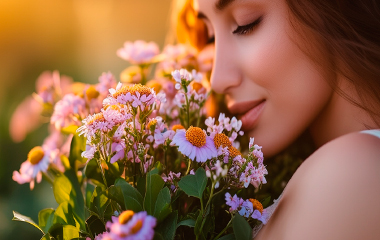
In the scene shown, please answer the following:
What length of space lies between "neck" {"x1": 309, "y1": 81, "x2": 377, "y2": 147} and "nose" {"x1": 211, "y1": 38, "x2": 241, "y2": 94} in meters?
0.23

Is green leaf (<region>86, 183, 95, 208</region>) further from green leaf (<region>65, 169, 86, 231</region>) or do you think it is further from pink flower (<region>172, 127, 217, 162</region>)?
pink flower (<region>172, 127, 217, 162</region>)

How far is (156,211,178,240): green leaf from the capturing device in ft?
1.91

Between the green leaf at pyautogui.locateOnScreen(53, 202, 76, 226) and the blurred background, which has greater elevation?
the green leaf at pyautogui.locateOnScreen(53, 202, 76, 226)

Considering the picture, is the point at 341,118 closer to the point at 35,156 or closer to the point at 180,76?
the point at 180,76

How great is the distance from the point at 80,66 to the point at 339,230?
6.74 ft

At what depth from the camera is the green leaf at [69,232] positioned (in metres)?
0.67

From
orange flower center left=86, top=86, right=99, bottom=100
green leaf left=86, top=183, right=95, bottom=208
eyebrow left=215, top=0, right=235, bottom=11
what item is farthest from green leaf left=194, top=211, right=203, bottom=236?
eyebrow left=215, top=0, right=235, bottom=11

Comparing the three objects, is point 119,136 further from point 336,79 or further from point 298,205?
point 336,79

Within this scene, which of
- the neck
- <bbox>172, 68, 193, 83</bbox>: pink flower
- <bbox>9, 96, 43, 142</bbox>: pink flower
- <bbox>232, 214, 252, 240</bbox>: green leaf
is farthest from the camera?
<bbox>9, 96, 43, 142</bbox>: pink flower

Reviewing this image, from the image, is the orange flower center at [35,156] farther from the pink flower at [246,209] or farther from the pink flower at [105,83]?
the pink flower at [246,209]

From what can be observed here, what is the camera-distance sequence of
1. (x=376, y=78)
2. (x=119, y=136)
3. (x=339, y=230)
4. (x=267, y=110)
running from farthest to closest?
1. (x=267, y=110)
2. (x=376, y=78)
3. (x=119, y=136)
4. (x=339, y=230)

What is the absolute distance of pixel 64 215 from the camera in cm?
72

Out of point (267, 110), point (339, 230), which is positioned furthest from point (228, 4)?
point (339, 230)

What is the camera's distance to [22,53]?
2.06 m
